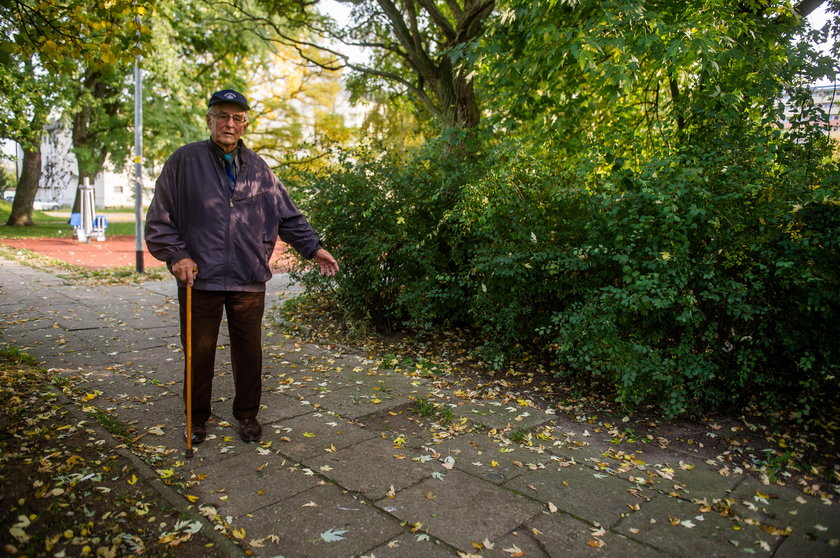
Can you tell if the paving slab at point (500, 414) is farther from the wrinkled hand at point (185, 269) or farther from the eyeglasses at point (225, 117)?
the eyeglasses at point (225, 117)

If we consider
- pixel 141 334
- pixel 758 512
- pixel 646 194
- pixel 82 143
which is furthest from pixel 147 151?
pixel 758 512

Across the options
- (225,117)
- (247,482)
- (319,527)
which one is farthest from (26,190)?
(319,527)

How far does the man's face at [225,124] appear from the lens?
391cm

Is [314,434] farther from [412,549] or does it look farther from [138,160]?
[138,160]

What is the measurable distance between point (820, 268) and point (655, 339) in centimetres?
119

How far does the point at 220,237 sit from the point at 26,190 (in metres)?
27.0

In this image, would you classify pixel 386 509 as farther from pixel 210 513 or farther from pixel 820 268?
pixel 820 268

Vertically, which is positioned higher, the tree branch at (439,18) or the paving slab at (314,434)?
the tree branch at (439,18)

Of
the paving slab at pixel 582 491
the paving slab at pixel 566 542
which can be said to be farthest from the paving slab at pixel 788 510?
the paving slab at pixel 566 542

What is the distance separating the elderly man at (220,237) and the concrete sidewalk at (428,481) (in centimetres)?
53

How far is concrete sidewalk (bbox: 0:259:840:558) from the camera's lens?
2959 mm

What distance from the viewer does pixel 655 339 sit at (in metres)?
4.55

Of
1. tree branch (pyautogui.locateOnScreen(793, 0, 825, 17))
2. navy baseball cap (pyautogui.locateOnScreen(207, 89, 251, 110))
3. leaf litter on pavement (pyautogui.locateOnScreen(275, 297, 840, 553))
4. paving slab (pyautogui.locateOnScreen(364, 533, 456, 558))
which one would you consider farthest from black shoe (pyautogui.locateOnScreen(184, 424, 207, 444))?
tree branch (pyautogui.locateOnScreen(793, 0, 825, 17))

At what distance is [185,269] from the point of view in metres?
3.73
